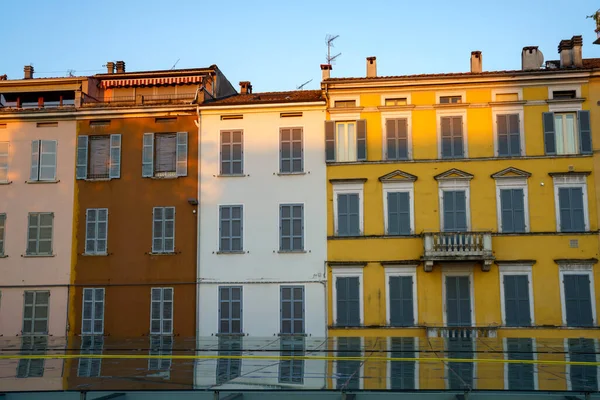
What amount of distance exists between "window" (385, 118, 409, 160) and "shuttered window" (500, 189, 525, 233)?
4.81 metres

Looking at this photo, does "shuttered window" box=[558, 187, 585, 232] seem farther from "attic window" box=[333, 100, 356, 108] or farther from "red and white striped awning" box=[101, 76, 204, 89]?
"red and white striped awning" box=[101, 76, 204, 89]

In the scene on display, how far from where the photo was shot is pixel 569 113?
32844mm

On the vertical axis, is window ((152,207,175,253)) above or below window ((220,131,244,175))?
below

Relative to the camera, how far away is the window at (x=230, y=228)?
112ft

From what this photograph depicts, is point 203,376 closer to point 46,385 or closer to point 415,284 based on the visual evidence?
point 46,385

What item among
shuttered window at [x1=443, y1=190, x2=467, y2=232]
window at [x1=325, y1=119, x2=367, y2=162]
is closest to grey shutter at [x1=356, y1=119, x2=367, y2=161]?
window at [x1=325, y1=119, x2=367, y2=162]

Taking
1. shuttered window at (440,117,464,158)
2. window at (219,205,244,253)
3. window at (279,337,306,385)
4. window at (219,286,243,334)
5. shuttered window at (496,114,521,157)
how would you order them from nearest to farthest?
window at (279,337,306,385)
shuttered window at (496,114,521,157)
window at (219,286,243,334)
shuttered window at (440,117,464,158)
window at (219,205,244,253)

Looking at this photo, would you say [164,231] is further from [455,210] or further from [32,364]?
[32,364]

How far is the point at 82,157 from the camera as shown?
3572cm

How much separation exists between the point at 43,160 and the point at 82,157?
2040 mm

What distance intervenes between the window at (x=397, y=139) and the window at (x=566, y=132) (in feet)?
20.6

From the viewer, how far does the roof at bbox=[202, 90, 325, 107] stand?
34.3m

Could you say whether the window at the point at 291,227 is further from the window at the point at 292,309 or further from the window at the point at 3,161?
the window at the point at 3,161

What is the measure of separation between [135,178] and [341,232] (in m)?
10.5
